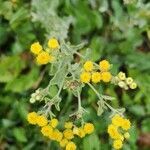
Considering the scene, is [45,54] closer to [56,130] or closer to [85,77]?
[85,77]

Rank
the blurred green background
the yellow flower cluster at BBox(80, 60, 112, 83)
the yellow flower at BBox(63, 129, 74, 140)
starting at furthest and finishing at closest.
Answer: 1. the blurred green background
2. the yellow flower at BBox(63, 129, 74, 140)
3. the yellow flower cluster at BBox(80, 60, 112, 83)

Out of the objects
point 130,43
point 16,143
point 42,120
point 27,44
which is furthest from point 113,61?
point 42,120

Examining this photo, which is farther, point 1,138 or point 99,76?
point 1,138

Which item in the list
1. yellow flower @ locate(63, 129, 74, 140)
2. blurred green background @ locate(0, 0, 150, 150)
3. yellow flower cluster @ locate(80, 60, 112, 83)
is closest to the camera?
yellow flower cluster @ locate(80, 60, 112, 83)

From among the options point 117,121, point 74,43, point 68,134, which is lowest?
point 74,43

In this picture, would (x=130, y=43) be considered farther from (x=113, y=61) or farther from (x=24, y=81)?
(x=24, y=81)

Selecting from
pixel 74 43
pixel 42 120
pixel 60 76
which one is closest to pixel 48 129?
pixel 42 120

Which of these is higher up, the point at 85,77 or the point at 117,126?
the point at 85,77

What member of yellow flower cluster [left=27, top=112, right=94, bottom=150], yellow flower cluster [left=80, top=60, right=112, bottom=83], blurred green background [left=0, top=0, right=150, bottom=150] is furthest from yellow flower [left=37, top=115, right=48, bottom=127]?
blurred green background [left=0, top=0, right=150, bottom=150]

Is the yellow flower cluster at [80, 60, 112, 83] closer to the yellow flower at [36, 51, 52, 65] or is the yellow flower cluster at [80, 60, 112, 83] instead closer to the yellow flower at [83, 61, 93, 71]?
the yellow flower at [83, 61, 93, 71]
